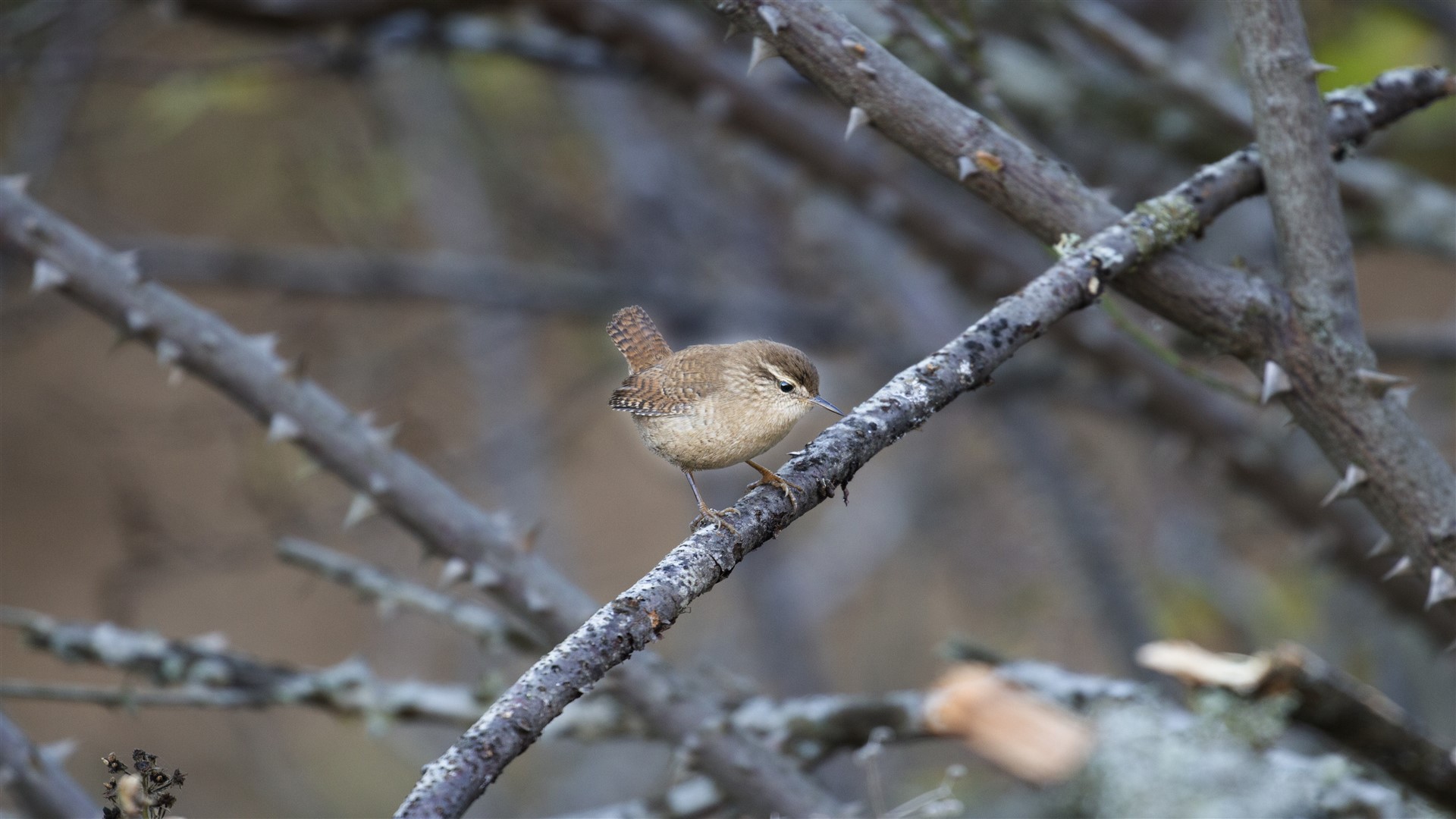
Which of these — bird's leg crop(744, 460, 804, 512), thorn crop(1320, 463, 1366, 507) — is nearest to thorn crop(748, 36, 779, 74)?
bird's leg crop(744, 460, 804, 512)

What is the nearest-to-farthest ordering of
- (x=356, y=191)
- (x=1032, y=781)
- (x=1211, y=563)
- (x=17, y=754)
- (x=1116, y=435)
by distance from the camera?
(x=17, y=754) < (x=1032, y=781) < (x=1211, y=563) < (x=356, y=191) < (x=1116, y=435)

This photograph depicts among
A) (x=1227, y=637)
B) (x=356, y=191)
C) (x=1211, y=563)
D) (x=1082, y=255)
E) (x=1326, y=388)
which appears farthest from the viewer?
(x=356, y=191)

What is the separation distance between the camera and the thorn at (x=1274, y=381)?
196 centimetres

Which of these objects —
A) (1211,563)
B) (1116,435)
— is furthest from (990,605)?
(1116,435)

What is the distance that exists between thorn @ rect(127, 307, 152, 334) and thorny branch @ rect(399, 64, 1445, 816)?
4.52 feet

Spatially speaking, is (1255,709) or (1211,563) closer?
(1255,709)

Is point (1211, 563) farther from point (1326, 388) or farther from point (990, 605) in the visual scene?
point (1326, 388)

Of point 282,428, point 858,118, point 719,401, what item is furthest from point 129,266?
point 858,118

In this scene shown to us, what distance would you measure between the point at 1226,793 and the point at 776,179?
14.1 ft

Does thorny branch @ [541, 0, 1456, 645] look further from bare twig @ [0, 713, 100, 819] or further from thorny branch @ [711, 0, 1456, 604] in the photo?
bare twig @ [0, 713, 100, 819]

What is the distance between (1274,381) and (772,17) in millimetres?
1030

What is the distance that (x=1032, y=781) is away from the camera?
2.49 m

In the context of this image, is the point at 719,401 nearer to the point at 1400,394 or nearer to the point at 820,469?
the point at 820,469

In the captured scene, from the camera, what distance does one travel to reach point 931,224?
411 centimetres
